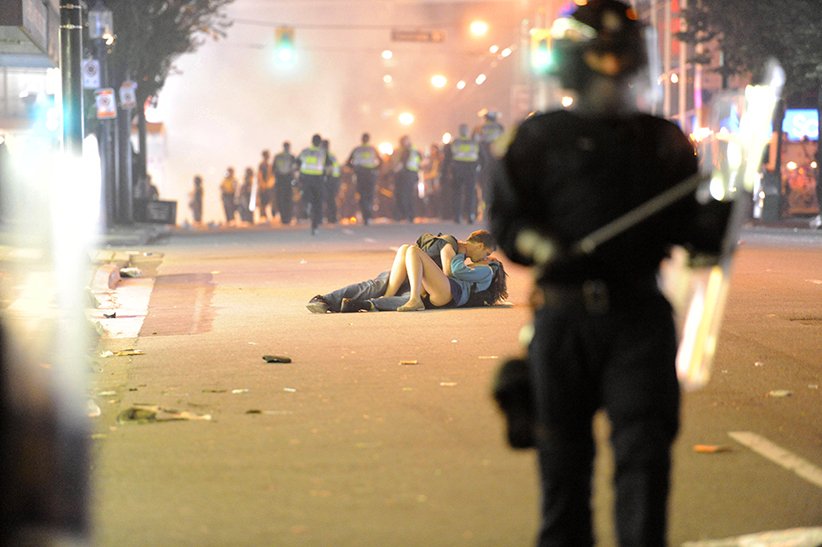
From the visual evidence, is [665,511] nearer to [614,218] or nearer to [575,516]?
[575,516]

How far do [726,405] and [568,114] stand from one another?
4.92m

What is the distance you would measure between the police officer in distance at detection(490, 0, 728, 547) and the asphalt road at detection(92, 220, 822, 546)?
49.7 inches

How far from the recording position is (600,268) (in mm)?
4840

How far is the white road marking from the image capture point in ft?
24.2

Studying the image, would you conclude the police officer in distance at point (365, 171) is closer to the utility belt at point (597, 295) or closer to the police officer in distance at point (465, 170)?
the police officer in distance at point (465, 170)

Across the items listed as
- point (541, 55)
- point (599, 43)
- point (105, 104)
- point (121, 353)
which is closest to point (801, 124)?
point (105, 104)

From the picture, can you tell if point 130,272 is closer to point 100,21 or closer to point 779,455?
point 100,21

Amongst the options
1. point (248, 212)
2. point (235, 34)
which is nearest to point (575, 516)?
point (248, 212)

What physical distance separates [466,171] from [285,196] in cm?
854

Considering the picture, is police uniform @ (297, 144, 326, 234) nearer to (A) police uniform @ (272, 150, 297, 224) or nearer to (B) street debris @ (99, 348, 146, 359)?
(A) police uniform @ (272, 150, 297, 224)

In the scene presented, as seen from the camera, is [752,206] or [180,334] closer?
[180,334]

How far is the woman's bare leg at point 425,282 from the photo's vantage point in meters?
14.9

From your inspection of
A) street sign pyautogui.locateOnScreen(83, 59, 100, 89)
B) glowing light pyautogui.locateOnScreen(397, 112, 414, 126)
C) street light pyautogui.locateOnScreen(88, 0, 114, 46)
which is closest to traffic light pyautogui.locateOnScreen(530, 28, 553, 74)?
street light pyautogui.locateOnScreen(88, 0, 114, 46)

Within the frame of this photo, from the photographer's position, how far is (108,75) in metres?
36.6
